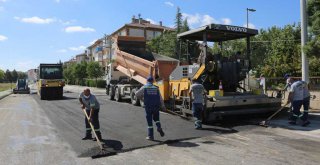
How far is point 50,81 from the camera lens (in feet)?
86.3

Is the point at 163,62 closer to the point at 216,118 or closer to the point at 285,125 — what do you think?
the point at 216,118

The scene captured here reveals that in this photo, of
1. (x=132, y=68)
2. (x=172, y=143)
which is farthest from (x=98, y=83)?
(x=172, y=143)

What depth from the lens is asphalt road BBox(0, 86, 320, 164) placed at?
283 inches

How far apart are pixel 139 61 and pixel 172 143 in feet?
30.6

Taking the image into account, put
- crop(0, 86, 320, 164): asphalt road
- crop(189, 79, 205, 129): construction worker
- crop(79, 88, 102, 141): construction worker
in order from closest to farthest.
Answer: crop(0, 86, 320, 164): asphalt road
crop(79, 88, 102, 141): construction worker
crop(189, 79, 205, 129): construction worker

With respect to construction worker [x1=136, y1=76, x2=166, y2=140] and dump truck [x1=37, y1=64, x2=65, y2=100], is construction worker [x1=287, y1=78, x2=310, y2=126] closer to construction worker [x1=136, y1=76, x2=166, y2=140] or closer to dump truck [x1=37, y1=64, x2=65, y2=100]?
construction worker [x1=136, y1=76, x2=166, y2=140]

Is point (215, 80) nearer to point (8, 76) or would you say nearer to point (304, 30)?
point (304, 30)

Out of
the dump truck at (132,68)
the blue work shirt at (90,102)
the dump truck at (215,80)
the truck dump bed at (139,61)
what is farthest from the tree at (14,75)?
the blue work shirt at (90,102)

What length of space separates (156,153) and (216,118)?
12.5ft

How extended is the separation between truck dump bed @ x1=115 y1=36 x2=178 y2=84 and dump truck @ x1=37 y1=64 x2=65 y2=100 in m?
7.77

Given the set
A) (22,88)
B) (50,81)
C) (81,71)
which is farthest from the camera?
(81,71)

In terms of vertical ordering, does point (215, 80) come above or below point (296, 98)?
above

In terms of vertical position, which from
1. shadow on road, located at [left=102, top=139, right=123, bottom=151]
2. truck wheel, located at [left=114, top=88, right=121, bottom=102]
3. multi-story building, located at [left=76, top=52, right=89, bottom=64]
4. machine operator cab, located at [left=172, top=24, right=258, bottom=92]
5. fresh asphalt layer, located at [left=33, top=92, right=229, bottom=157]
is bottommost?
shadow on road, located at [left=102, top=139, right=123, bottom=151]

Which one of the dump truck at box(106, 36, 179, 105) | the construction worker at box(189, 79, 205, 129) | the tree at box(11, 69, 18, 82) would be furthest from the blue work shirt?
the tree at box(11, 69, 18, 82)
